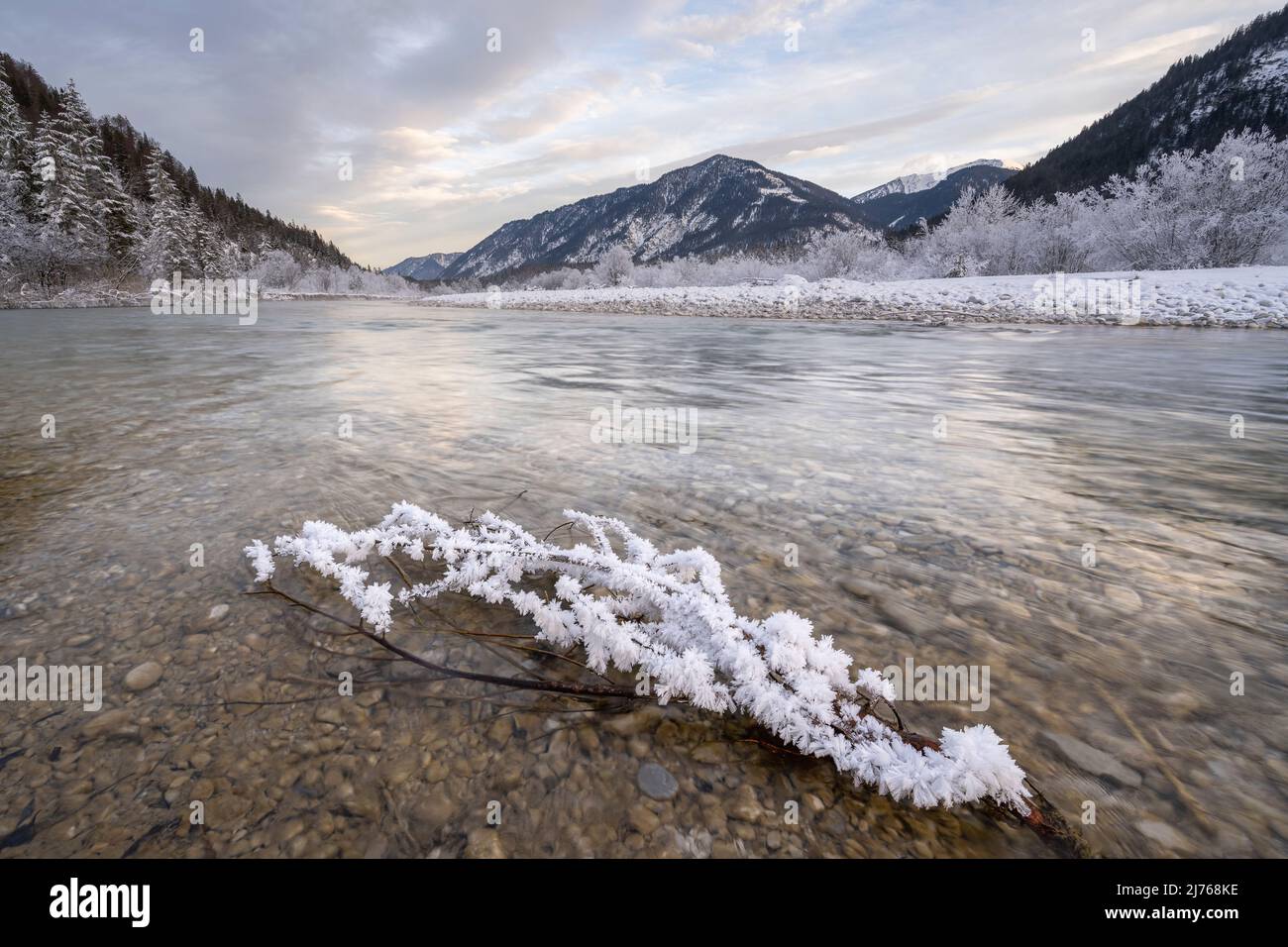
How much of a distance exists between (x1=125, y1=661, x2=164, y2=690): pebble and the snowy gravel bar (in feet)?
92.0

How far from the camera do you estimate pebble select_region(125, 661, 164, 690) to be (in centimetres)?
187

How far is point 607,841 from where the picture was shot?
4.47ft

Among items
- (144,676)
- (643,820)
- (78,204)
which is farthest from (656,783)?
(78,204)

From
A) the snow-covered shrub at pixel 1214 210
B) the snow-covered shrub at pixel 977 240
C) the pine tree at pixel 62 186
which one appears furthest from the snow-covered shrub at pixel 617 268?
the snow-covered shrub at pixel 1214 210

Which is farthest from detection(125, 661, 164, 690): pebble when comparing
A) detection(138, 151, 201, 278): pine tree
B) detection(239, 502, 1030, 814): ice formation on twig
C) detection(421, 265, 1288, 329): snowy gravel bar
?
detection(138, 151, 201, 278): pine tree

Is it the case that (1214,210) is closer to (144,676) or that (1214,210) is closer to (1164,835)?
(1164,835)

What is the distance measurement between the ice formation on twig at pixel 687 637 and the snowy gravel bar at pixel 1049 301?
26866 mm

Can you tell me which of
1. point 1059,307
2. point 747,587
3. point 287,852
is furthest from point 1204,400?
point 1059,307

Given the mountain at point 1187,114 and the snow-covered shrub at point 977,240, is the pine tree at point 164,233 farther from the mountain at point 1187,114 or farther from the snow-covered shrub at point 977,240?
the mountain at point 1187,114

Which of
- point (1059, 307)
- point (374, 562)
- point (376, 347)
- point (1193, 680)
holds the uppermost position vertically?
point (1059, 307)

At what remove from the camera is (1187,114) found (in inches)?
4264

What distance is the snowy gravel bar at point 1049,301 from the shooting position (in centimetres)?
2153

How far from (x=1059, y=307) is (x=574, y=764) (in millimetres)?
30775
